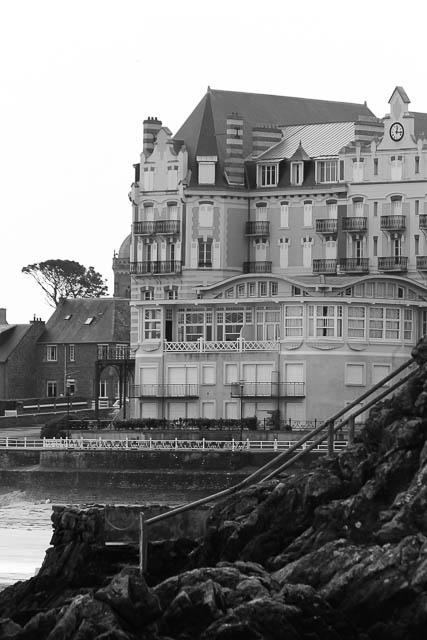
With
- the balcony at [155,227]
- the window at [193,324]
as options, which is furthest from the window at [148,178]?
the window at [193,324]

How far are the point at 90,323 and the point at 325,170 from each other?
2997 cm

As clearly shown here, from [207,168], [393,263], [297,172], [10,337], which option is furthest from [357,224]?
[10,337]

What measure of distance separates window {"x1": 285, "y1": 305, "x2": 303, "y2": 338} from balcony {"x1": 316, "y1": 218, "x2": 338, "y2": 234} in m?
7.90

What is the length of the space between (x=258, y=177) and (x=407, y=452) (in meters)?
54.4

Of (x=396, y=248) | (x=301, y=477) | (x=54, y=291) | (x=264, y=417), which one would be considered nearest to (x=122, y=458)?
(x=264, y=417)

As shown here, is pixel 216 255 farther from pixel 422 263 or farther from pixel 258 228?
pixel 422 263

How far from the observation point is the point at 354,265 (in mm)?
98438

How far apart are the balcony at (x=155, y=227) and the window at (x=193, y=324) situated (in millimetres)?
5942

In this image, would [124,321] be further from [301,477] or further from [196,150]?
[301,477]

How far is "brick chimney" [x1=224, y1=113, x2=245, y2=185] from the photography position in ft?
330

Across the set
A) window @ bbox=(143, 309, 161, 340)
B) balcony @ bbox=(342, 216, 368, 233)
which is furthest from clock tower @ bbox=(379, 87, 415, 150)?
window @ bbox=(143, 309, 161, 340)

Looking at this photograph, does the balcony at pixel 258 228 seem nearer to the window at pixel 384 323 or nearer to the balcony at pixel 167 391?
the window at pixel 384 323

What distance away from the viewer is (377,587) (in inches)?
1703

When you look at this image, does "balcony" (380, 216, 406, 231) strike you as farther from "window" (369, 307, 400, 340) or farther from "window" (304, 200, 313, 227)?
"window" (369, 307, 400, 340)
